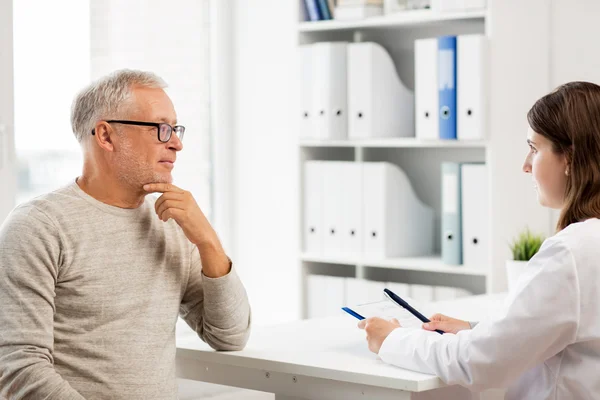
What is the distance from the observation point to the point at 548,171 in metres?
1.87

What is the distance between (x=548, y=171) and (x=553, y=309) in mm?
302

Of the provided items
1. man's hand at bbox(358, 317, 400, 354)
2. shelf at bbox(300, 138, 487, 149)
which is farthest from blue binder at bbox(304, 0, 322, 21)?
man's hand at bbox(358, 317, 400, 354)

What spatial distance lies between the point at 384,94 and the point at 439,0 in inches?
16.6

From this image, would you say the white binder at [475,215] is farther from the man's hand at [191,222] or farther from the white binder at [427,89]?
the man's hand at [191,222]

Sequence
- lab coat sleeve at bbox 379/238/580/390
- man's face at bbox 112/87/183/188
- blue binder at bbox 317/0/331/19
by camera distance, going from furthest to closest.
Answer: blue binder at bbox 317/0/331/19 < man's face at bbox 112/87/183/188 < lab coat sleeve at bbox 379/238/580/390

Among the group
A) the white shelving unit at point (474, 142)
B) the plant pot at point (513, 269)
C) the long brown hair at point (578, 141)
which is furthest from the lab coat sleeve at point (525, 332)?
the white shelving unit at point (474, 142)

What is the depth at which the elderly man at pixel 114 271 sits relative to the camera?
1786 millimetres

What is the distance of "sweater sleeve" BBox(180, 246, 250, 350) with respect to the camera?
2031mm

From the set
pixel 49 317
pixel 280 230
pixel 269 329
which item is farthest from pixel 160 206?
pixel 280 230

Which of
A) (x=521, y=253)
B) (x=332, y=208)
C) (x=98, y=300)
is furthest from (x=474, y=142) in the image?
(x=98, y=300)

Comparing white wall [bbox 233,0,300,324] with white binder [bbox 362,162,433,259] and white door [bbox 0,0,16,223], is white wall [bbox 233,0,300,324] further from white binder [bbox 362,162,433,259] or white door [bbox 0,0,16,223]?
white door [bbox 0,0,16,223]

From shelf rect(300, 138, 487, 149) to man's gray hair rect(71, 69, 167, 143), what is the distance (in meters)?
1.45

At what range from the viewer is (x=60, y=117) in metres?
3.38

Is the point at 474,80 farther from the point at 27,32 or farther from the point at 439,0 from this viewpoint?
the point at 27,32
